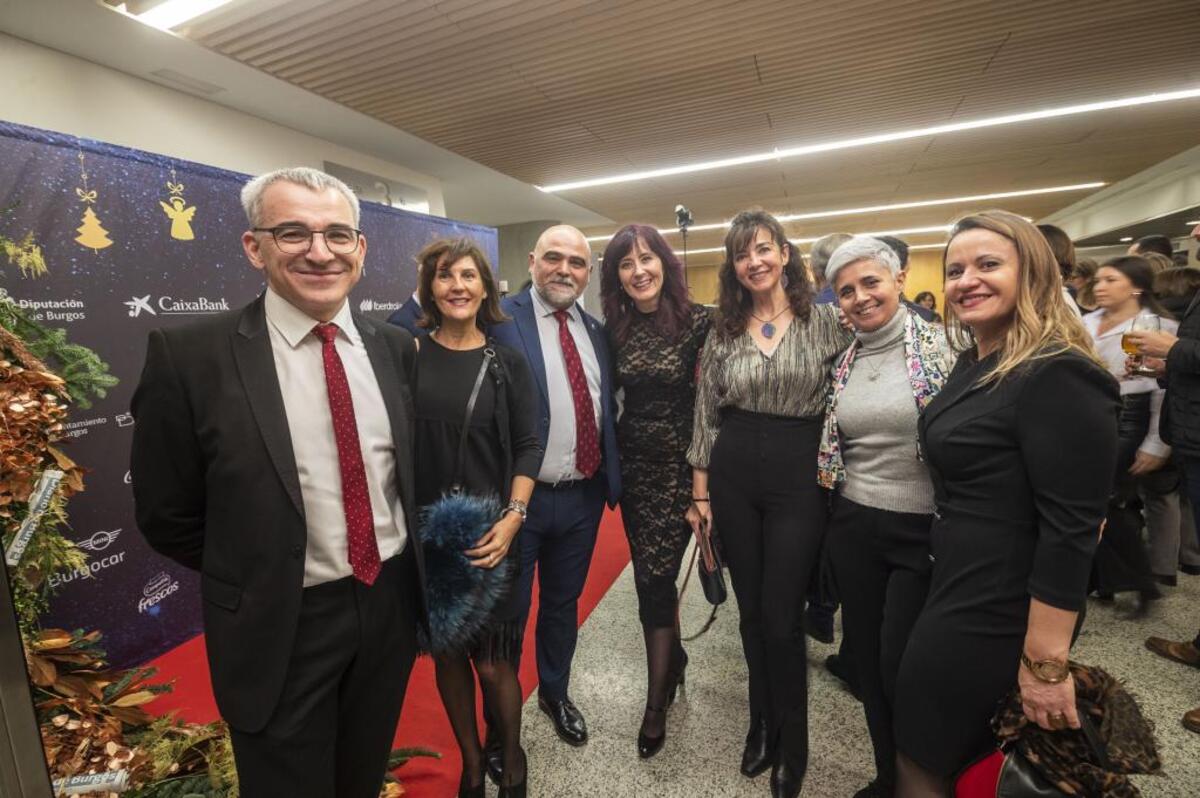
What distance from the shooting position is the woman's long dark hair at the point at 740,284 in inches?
71.5

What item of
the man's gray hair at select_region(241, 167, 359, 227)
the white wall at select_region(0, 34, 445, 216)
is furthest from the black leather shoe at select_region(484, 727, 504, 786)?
the white wall at select_region(0, 34, 445, 216)

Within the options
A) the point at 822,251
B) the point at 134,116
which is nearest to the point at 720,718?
the point at 822,251

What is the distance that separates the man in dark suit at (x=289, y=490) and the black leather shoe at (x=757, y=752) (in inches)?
52.4

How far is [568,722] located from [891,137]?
6.81 m

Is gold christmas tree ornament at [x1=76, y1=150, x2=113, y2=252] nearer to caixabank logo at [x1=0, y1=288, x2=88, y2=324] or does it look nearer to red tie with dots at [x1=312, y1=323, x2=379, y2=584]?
caixabank logo at [x1=0, y1=288, x2=88, y2=324]

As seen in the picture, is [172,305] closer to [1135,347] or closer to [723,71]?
[723,71]

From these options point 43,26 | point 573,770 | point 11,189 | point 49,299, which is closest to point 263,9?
point 43,26

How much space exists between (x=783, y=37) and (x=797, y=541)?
381 centimetres

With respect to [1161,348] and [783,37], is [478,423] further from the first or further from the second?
[783,37]

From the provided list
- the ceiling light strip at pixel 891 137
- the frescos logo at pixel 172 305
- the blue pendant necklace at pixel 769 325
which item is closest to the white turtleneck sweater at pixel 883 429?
the blue pendant necklace at pixel 769 325

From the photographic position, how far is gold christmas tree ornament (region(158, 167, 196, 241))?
275 centimetres

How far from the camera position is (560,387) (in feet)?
6.41

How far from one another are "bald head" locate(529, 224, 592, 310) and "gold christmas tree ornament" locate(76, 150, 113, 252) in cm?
215

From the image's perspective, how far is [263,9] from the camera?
3406 mm
